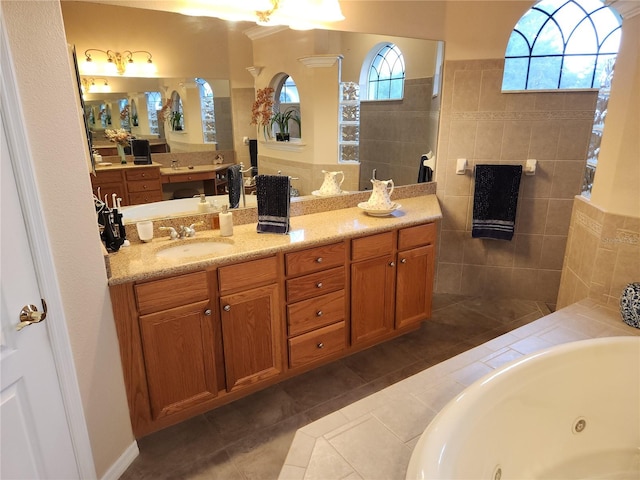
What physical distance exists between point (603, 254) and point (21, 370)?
8.93 feet

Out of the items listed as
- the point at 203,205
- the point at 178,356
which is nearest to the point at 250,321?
the point at 178,356

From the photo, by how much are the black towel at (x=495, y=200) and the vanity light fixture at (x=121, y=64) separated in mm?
2374

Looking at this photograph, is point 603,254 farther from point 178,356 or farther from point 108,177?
point 108,177

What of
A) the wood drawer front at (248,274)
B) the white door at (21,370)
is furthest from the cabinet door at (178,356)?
the white door at (21,370)

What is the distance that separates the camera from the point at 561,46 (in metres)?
3.07

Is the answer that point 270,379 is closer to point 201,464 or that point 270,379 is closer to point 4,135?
point 201,464

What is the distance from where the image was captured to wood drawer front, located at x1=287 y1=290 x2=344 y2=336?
232cm

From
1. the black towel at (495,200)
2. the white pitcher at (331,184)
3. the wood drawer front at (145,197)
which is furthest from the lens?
the black towel at (495,200)

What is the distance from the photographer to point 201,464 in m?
1.90

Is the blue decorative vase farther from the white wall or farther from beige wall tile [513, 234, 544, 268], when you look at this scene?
the white wall

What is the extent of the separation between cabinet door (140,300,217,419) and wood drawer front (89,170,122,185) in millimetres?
765

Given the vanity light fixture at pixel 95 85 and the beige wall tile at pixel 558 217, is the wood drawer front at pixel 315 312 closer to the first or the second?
the vanity light fixture at pixel 95 85

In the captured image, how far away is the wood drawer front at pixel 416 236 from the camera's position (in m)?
2.67

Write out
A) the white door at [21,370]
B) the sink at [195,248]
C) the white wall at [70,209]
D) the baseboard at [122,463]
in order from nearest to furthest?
the white door at [21,370]
the white wall at [70,209]
the baseboard at [122,463]
the sink at [195,248]
